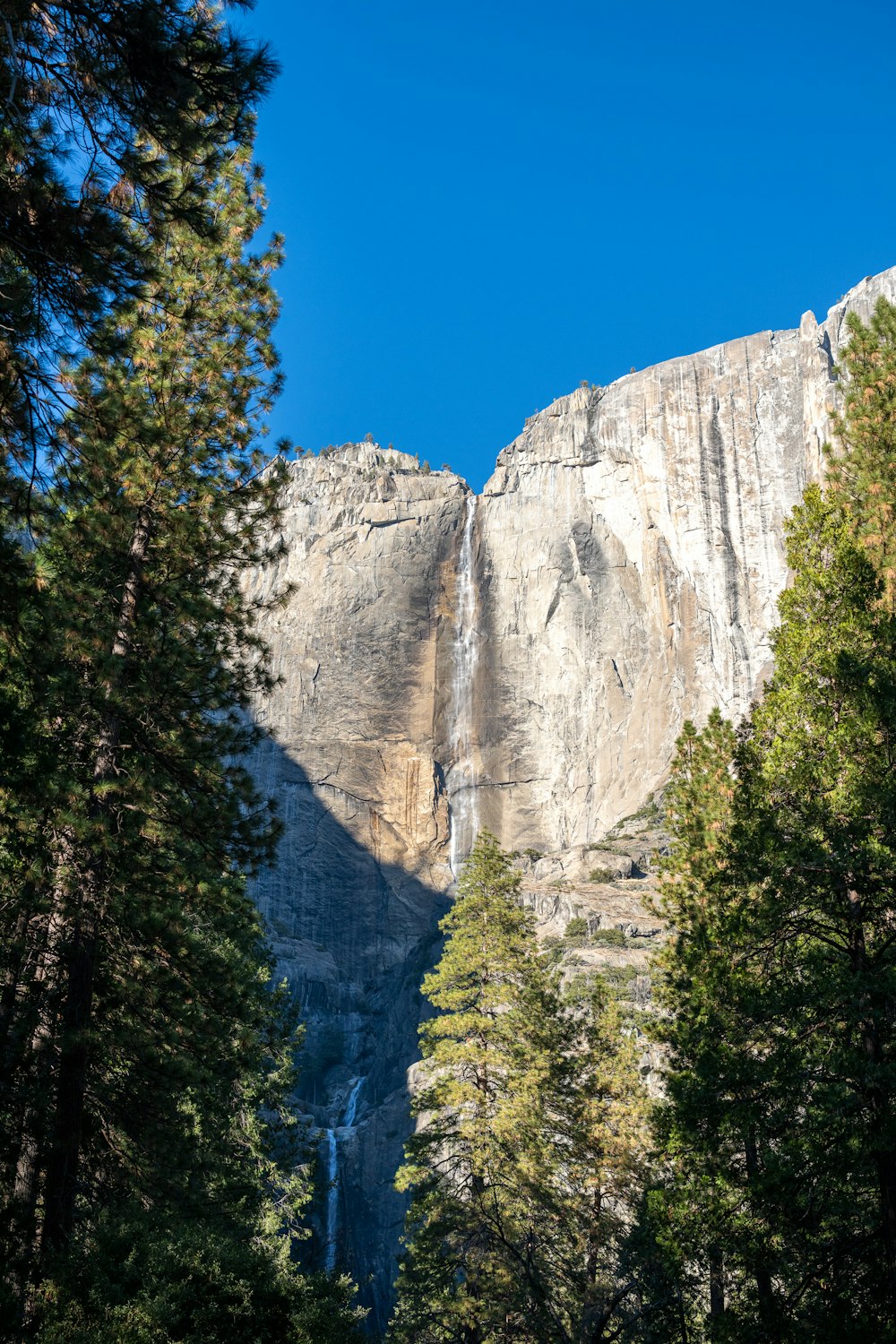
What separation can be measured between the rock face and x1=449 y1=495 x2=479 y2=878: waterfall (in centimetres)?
15

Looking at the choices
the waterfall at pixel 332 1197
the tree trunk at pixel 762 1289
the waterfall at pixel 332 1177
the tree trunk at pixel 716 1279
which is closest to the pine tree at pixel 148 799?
the tree trunk at pixel 762 1289

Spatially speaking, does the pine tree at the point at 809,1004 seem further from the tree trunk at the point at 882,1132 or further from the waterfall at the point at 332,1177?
the waterfall at the point at 332,1177

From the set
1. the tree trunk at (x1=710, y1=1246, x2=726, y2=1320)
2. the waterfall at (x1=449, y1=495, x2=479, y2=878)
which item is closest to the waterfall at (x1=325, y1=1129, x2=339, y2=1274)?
the waterfall at (x1=449, y1=495, x2=479, y2=878)

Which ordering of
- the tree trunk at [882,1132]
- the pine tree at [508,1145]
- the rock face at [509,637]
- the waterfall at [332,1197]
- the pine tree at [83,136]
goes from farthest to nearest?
the rock face at [509,637] → the waterfall at [332,1197] → the pine tree at [508,1145] → the tree trunk at [882,1132] → the pine tree at [83,136]

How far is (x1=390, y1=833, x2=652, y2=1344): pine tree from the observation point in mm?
16703

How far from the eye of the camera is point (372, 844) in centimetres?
7662

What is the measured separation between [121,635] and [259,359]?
3.47 metres

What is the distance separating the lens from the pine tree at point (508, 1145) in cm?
1670

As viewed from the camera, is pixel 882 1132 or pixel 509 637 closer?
pixel 882 1132

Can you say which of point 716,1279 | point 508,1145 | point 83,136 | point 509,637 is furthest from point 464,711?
point 83,136

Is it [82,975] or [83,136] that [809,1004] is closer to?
[82,975]

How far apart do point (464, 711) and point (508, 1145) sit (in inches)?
2426

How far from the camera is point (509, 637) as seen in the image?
259ft

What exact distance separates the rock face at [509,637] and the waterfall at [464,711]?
15cm
